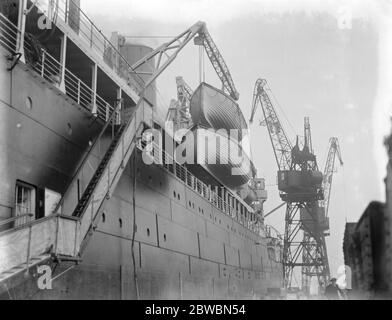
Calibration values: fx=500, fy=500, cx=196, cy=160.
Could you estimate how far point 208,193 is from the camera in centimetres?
2659

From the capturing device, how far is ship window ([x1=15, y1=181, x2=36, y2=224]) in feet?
32.6

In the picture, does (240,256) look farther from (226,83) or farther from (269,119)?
(269,119)

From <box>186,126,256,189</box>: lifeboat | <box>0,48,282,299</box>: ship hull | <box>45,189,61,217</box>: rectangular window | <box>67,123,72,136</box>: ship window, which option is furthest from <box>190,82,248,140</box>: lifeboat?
<box>45,189,61,217</box>: rectangular window

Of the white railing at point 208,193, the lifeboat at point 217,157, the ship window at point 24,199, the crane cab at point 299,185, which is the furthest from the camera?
the crane cab at point 299,185

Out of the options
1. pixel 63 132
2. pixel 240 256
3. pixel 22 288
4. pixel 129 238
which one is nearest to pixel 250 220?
pixel 240 256

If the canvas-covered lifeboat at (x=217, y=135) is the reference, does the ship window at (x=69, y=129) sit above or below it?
below

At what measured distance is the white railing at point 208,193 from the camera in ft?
60.7

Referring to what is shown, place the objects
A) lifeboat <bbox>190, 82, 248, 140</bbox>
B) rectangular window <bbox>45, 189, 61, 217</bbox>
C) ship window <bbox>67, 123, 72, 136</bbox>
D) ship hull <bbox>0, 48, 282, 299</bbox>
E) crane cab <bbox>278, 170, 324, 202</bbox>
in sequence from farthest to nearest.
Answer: crane cab <bbox>278, 170, 324, 202</bbox> < lifeboat <bbox>190, 82, 248, 140</bbox> < ship window <bbox>67, 123, 72, 136</bbox> < rectangular window <bbox>45, 189, 61, 217</bbox> < ship hull <bbox>0, 48, 282, 299</bbox>

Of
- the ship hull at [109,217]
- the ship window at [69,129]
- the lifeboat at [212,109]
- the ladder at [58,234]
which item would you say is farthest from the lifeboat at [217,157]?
the ladder at [58,234]

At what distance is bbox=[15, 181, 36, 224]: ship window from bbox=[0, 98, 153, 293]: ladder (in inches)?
54.8

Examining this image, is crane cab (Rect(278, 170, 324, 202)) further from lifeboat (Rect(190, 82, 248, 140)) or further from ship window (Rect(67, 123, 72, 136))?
ship window (Rect(67, 123, 72, 136))

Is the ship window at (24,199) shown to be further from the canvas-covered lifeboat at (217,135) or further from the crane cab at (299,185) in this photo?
the crane cab at (299,185)

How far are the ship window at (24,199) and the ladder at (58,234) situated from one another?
1392 millimetres
